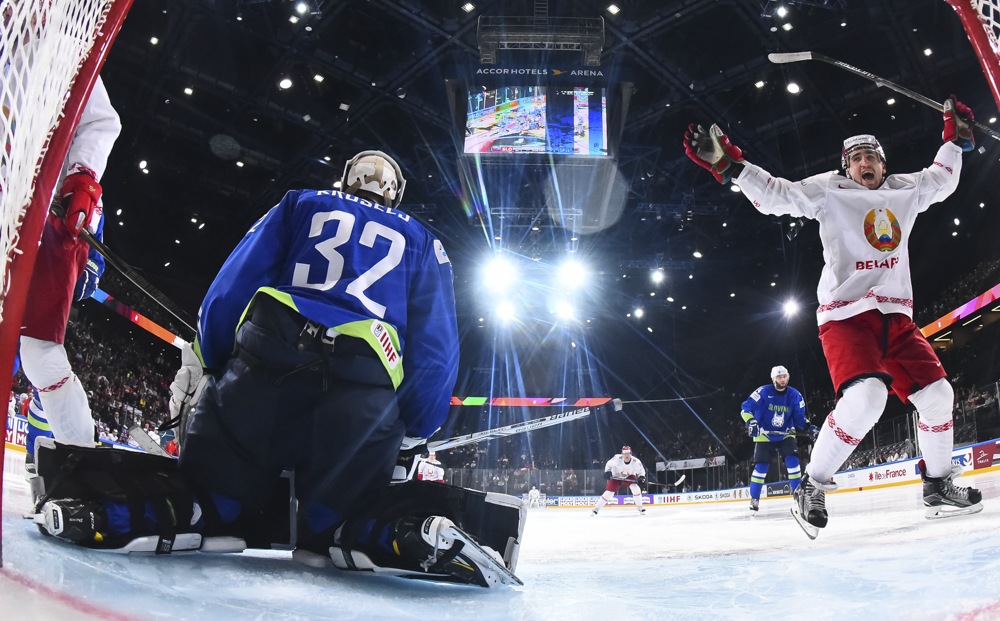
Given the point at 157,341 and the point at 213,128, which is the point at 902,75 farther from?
the point at 157,341

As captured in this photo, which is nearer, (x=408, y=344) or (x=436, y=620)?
(x=436, y=620)

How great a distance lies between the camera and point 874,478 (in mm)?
8555

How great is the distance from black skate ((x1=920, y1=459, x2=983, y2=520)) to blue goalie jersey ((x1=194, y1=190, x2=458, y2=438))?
7.10 ft

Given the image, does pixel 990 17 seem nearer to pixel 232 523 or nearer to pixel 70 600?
pixel 70 600

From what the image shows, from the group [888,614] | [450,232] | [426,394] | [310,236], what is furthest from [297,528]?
[450,232]

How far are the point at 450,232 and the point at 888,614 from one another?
13001mm

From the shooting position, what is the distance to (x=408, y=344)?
5.72ft

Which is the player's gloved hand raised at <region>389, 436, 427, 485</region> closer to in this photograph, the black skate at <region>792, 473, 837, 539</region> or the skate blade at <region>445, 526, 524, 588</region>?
the skate blade at <region>445, 526, 524, 588</region>

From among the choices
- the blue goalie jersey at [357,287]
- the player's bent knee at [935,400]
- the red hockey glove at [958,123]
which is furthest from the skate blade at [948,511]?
the blue goalie jersey at [357,287]

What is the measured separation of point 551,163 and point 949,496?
6423 millimetres

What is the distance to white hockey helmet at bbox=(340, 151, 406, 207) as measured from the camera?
195 centimetres

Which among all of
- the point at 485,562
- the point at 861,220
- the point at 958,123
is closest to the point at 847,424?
the point at 861,220

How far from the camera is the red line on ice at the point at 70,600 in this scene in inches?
33.3

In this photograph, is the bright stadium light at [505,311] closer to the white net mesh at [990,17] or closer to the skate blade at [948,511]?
the skate blade at [948,511]
